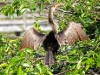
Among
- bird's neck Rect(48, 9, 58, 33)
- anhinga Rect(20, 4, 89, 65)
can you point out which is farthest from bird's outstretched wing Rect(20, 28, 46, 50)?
bird's neck Rect(48, 9, 58, 33)

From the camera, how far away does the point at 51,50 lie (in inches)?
129

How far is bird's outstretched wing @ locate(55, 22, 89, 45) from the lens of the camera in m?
3.09

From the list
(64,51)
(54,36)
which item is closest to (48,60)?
(64,51)

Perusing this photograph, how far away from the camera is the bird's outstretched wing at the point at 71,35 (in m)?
3.09

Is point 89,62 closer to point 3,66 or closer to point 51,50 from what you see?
point 3,66

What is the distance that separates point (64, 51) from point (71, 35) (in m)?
0.18

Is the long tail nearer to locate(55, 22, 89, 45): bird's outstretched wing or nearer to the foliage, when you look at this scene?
the foliage

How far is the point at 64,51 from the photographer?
3096 mm

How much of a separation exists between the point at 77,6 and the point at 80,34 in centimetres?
38

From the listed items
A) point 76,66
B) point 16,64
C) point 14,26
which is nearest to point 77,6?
point 76,66

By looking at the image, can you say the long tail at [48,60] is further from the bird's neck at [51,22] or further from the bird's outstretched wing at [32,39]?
the bird's neck at [51,22]

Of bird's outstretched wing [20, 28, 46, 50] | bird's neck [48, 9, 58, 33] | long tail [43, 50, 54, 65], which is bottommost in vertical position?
long tail [43, 50, 54, 65]

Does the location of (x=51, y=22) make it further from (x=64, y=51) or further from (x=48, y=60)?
(x=48, y=60)

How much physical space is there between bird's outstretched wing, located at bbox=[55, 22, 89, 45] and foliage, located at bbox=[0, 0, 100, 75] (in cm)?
7
